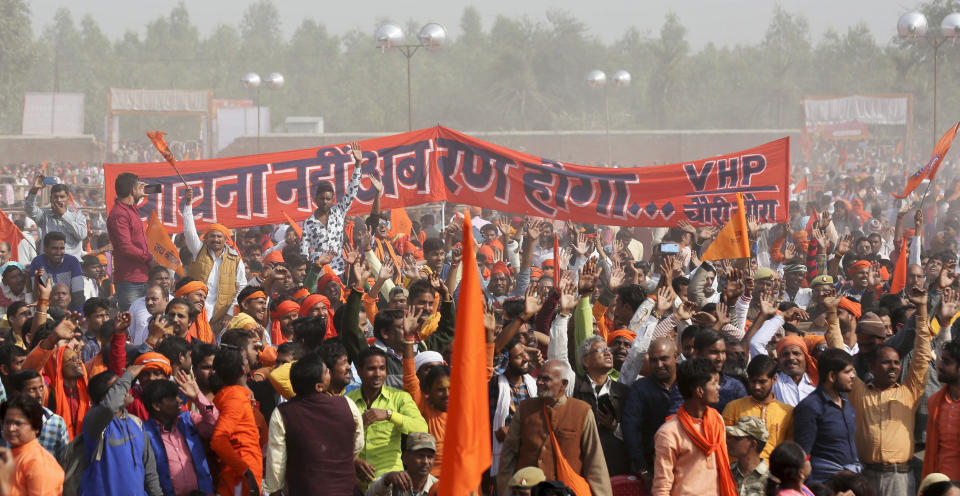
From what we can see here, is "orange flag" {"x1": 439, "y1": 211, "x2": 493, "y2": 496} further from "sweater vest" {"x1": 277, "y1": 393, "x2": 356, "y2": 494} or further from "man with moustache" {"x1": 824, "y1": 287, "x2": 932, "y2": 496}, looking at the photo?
"man with moustache" {"x1": 824, "y1": 287, "x2": 932, "y2": 496}

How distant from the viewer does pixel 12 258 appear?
35.7 feet

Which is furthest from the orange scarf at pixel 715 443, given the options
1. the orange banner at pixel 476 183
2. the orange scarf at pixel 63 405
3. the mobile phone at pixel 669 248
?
the orange banner at pixel 476 183

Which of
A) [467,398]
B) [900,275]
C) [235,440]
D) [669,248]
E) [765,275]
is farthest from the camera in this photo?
[669,248]

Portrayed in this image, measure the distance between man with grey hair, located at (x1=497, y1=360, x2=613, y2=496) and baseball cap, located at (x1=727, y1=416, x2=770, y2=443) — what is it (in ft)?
2.06

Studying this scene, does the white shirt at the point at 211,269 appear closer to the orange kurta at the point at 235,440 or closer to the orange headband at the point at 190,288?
the orange headband at the point at 190,288

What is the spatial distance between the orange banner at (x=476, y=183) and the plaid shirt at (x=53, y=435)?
18.6 ft

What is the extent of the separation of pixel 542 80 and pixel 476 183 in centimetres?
5971

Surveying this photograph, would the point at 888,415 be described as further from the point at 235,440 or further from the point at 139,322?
the point at 139,322

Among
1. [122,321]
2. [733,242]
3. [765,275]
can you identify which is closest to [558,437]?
[122,321]

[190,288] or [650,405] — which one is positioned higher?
[190,288]

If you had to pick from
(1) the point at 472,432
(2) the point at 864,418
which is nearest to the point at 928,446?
(2) the point at 864,418

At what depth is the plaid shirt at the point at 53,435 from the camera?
206 inches

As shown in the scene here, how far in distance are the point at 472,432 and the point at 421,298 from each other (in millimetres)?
3450

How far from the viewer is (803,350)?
6.68m
